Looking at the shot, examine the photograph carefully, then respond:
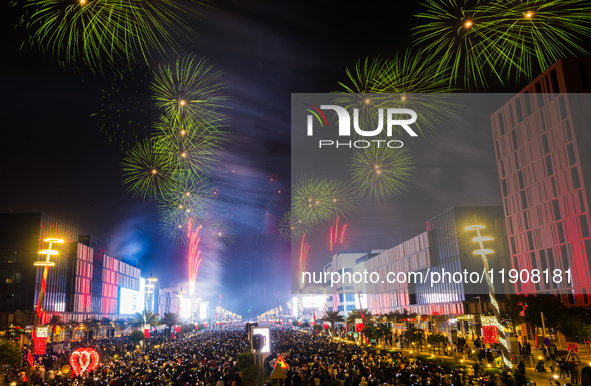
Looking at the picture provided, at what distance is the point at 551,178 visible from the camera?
53.2 meters

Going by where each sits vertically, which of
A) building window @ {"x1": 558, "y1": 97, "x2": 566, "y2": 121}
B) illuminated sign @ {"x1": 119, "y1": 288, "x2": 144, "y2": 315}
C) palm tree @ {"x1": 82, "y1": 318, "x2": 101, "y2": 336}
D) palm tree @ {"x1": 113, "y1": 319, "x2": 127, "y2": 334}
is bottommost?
palm tree @ {"x1": 113, "y1": 319, "x2": 127, "y2": 334}

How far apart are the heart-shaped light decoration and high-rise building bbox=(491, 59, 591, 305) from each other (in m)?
48.4

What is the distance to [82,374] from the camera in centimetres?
2331

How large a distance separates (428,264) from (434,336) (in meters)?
40.5

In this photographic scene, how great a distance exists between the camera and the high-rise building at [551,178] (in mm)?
48281

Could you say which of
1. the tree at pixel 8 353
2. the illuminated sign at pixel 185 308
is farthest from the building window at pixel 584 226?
the illuminated sign at pixel 185 308

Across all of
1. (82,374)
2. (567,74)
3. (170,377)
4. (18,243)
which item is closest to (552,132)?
(567,74)

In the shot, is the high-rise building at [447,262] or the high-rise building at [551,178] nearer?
the high-rise building at [551,178]

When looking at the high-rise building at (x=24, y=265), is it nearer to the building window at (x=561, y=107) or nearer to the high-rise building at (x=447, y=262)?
the high-rise building at (x=447, y=262)

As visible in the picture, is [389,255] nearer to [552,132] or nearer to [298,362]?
[552,132]

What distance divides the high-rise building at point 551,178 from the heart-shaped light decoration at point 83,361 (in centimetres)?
4844

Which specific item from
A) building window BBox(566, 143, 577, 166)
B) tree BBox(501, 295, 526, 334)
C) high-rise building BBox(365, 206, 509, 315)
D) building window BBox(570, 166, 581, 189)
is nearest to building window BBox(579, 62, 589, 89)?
building window BBox(566, 143, 577, 166)

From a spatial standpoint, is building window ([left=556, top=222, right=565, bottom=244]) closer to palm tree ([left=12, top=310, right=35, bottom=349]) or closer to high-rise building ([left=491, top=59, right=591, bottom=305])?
high-rise building ([left=491, top=59, right=591, bottom=305])

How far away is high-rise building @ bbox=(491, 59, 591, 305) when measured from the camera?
1901 inches
